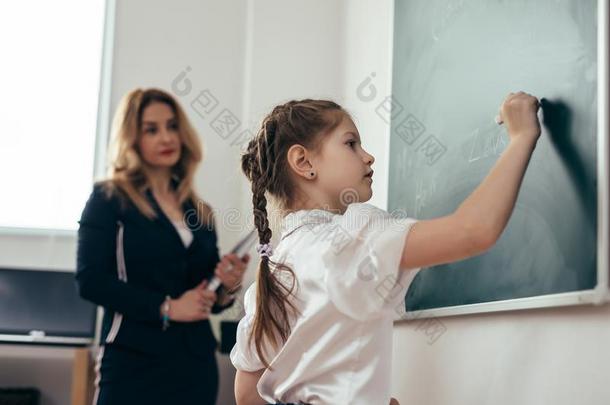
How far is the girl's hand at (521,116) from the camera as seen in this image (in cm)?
133

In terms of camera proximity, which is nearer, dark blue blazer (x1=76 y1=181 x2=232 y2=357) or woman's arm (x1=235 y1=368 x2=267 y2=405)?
woman's arm (x1=235 y1=368 x2=267 y2=405)

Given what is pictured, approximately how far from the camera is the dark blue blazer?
2418 mm

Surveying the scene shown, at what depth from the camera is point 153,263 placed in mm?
2502

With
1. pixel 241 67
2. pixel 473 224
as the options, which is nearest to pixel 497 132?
pixel 473 224

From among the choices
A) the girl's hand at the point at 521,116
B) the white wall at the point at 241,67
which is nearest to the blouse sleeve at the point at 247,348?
the girl's hand at the point at 521,116

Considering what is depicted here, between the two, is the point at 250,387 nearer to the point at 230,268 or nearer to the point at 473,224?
the point at 473,224

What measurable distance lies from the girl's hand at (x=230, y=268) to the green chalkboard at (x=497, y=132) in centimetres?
61

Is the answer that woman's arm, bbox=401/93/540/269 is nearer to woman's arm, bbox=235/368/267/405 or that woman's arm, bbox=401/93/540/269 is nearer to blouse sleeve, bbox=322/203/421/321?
blouse sleeve, bbox=322/203/421/321

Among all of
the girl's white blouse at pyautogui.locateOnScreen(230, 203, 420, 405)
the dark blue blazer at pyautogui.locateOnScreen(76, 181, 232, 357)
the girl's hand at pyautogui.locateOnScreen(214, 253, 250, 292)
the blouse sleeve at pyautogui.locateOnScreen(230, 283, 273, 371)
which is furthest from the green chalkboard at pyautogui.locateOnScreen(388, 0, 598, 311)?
the dark blue blazer at pyautogui.locateOnScreen(76, 181, 232, 357)

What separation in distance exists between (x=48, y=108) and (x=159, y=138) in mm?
1382

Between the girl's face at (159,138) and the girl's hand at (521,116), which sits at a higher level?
the girl's face at (159,138)

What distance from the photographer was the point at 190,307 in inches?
97.0

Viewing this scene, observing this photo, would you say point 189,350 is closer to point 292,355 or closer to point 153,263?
point 153,263

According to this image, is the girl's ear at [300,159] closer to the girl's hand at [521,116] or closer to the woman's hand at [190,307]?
the girl's hand at [521,116]
